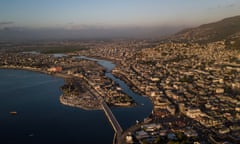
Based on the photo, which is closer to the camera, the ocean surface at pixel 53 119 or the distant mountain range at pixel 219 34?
the ocean surface at pixel 53 119

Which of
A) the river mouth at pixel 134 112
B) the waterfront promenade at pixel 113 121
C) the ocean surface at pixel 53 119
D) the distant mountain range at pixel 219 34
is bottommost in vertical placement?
the ocean surface at pixel 53 119

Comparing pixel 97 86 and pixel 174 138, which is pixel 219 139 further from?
pixel 97 86

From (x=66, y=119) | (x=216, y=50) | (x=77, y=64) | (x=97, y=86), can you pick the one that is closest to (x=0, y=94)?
(x=97, y=86)

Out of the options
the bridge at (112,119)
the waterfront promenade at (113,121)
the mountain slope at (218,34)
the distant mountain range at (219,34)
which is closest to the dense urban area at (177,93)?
the waterfront promenade at (113,121)

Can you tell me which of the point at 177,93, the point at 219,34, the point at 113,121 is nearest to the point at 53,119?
the point at 113,121

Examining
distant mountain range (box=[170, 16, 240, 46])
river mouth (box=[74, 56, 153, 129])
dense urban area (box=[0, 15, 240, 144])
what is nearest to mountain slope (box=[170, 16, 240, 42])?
distant mountain range (box=[170, 16, 240, 46])

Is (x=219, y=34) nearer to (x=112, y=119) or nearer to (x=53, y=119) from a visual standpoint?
(x=112, y=119)

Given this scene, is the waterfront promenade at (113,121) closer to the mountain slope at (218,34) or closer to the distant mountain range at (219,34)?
the distant mountain range at (219,34)

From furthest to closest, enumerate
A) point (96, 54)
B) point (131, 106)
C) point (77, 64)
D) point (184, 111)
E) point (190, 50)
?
point (96, 54) → point (190, 50) → point (77, 64) → point (131, 106) → point (184, 111)

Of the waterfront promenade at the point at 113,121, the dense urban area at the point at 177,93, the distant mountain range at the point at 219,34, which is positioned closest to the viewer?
the dense urban area at the point at 177,93
